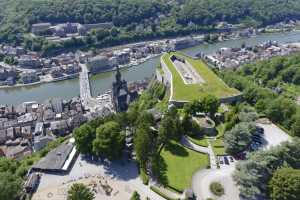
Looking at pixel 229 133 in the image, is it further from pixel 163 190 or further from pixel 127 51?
pixel 127 51

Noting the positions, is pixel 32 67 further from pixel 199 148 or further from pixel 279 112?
pixel 279 112

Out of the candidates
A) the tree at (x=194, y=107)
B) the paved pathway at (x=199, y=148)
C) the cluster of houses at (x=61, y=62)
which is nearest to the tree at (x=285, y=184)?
the paved pathway at (x=199, y=148)

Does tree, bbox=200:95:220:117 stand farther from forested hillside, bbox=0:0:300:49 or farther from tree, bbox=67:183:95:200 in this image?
forested hillside, bbox=0:0:300:49

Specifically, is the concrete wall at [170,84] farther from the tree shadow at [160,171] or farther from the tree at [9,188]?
the tree at [9,188]

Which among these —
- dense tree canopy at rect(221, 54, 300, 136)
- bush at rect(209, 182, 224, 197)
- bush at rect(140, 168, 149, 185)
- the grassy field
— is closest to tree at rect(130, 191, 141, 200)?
bush at rect(140, 168, 149, 185)

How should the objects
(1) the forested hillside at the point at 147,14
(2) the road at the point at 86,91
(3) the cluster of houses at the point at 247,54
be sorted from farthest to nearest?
(1) the forested hillside at the point at 147,14 → (3) the cluster of houses at the point at 247,54 → (2) the road at the point at 86,91

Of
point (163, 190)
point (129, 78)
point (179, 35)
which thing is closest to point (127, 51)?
point (129, 78)
